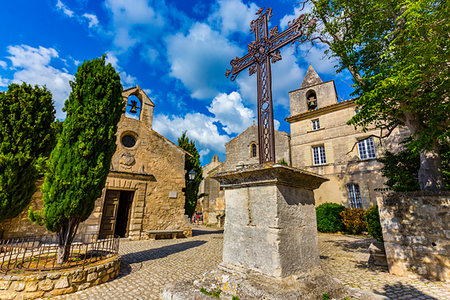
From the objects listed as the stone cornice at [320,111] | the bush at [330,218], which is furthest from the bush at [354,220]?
the stone cornice at [320,111]

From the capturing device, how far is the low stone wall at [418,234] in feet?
14.5

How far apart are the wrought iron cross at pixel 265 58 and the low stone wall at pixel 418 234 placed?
417 centimetres

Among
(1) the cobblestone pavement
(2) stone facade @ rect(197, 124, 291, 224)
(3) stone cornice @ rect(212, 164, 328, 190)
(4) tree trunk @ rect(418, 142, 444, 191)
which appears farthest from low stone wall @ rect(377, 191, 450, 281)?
(2) stone facade @ rect(197, 124, 291, 224)

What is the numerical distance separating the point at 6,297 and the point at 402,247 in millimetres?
7964

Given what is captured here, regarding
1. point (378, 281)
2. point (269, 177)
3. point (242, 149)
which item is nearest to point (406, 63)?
point (269, 177)

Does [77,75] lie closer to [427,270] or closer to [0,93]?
[0,93]

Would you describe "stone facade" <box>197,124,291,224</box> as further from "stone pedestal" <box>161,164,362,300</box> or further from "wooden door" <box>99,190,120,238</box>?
"stone pedestal" <box>161,164,362,300</box>

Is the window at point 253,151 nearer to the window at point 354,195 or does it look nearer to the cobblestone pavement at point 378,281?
the window at point 354,195

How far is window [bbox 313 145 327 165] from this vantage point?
14719 mm

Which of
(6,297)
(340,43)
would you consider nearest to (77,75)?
(6,297)

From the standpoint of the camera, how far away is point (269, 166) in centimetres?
Answer: 267

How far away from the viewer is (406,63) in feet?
14.2

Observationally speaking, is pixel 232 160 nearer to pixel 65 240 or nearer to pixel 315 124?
pixel 315 124

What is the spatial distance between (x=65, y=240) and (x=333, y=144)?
14894 mm
